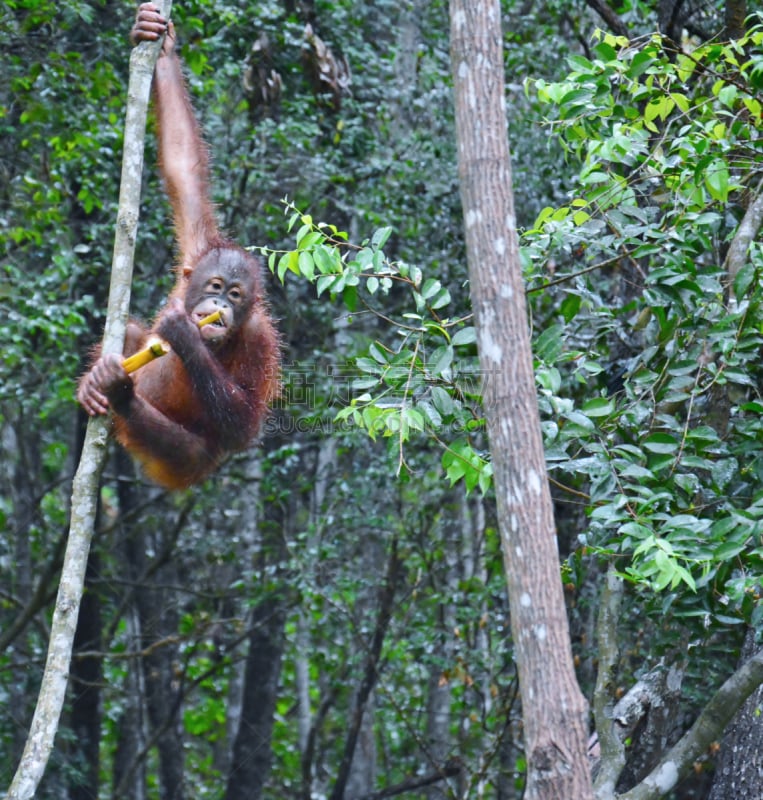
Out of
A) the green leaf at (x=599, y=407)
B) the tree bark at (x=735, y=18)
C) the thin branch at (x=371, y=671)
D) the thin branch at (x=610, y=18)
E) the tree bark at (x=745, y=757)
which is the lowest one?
the tree bark at (x=745, y=757)

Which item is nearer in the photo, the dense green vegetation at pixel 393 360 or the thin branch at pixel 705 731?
the thin branch at pixel 705 731

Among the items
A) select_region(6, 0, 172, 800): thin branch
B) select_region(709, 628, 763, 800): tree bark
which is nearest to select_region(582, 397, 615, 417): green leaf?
select_region(709, 628, 763, 800): tree bark

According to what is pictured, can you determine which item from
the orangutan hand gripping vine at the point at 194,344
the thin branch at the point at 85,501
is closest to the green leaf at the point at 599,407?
the thin branch at the point at 85,501

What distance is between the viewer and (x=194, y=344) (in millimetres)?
4934

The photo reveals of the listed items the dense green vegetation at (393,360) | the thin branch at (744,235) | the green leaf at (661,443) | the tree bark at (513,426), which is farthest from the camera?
the thin branch at (744,235)

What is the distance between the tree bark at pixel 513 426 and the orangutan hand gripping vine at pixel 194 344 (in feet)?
7.08

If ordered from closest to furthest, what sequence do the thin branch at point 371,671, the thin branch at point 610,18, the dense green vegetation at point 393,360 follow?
the dense green vegetation at point 393,360 → the thin branch at point 610,18 → the thin branch at point 371,671

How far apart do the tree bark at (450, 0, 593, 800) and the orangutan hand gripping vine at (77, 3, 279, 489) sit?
2.16 meters

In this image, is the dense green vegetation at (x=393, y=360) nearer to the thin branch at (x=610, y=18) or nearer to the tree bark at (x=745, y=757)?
the thin branch at (x=610, y=18)

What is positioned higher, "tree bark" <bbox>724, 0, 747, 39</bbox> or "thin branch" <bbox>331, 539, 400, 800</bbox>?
"tree bark" <bbox>724, 0, 747, 39</bbox>

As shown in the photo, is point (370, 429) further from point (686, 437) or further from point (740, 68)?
point (740, 68)

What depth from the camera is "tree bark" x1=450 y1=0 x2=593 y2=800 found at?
9.05 feet

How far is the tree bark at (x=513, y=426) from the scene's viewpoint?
2758 millimetres

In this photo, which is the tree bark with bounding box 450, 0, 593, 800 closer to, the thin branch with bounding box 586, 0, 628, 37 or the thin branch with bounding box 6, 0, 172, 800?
the thin branch with bounding box 6, 0, 172, 800
